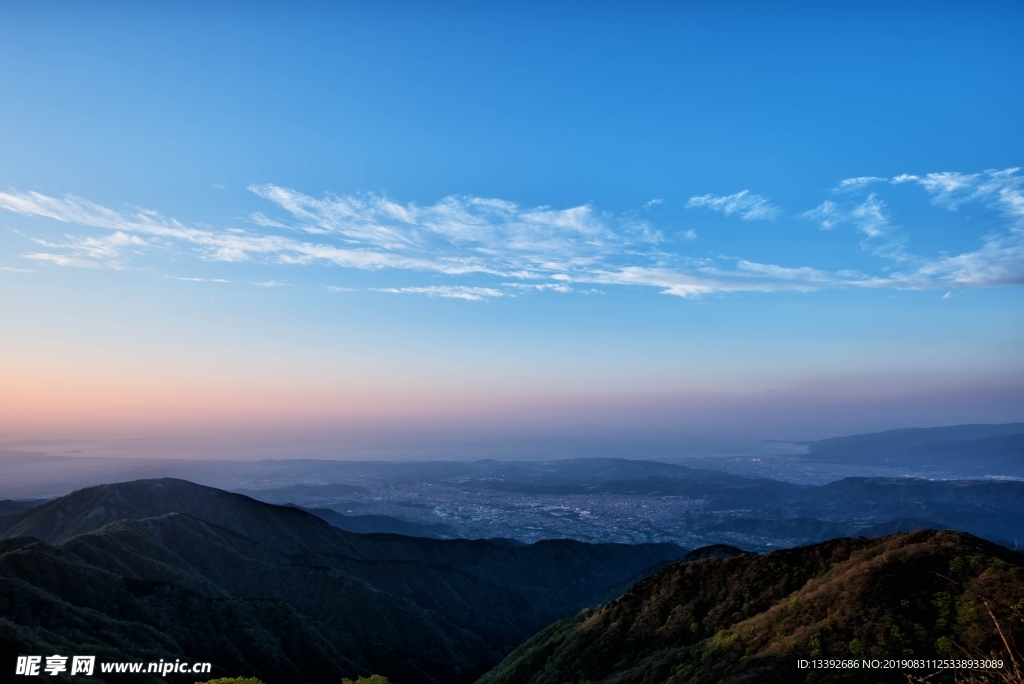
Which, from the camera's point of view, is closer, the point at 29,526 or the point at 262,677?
the point at 262,677

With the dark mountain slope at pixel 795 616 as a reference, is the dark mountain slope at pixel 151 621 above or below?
below

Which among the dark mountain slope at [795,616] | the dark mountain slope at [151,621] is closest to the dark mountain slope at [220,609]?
the dark mountain slope at [151,621]

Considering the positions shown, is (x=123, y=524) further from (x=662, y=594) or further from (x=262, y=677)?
(x=662, y=594)

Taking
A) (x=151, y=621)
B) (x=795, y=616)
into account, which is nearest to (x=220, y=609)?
(x=151, y=621)

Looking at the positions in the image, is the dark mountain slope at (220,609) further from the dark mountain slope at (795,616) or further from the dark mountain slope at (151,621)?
the dark mountain slope at (795,616)

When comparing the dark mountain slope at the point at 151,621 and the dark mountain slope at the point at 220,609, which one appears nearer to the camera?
the dark mountain slope at the point at 151,621

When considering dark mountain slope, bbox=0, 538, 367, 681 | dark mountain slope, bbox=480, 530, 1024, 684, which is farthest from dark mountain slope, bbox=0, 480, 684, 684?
dark mountain slope, bbox=480, 530, 1024, 684

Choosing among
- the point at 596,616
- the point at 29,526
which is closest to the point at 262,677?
the point at 596,616

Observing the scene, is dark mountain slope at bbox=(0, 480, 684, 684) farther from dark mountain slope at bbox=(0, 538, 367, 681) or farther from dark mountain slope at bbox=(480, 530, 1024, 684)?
dark mountain slope at bbox=(480, 530, 1024, 684)
